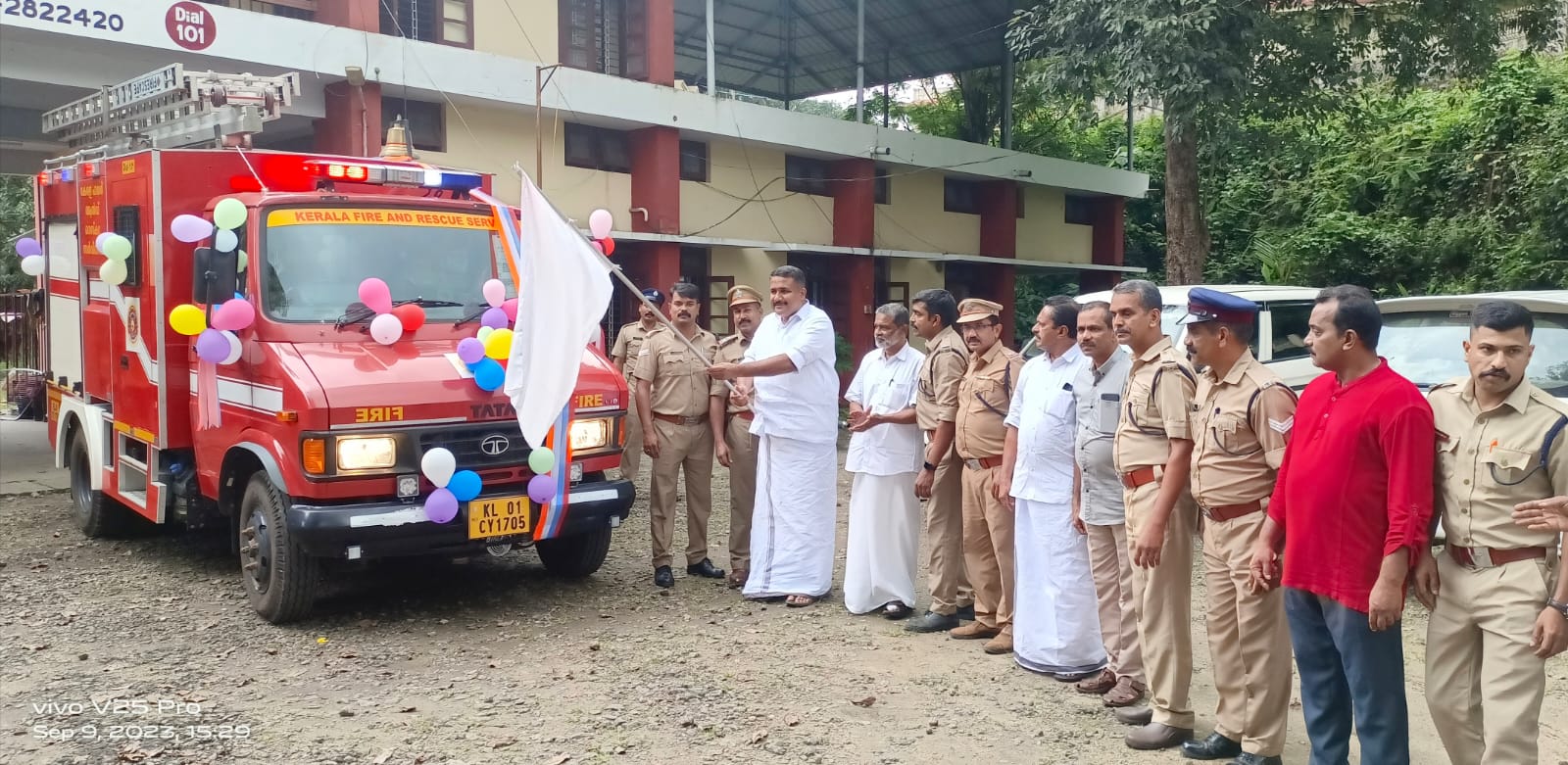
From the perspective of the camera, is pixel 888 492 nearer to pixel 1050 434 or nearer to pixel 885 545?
pixel 885 545

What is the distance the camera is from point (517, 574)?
286 inches

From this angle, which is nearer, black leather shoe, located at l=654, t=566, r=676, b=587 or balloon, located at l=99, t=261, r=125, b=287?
balloon, located at l=99, t=261, r=125, b=287

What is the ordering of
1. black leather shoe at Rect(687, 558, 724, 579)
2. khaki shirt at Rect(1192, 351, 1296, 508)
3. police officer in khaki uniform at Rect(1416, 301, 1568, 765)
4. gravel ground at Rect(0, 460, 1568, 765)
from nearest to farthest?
1. police officer in khaki uniform at Rect(1416, 301, 1568, 765)
2. khaki shirt at Rect(1192, 351, 1296, 508)
3. gravel ground at Rect(0, 460, 1568, 765)
4. black leather shoe at Rect(687, 558, 724, 579)

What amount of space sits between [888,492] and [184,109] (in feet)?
16.1

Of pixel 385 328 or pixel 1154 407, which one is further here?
pixel 385 328

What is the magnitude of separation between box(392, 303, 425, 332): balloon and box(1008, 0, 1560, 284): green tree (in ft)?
30.4

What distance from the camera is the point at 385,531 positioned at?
5.53m

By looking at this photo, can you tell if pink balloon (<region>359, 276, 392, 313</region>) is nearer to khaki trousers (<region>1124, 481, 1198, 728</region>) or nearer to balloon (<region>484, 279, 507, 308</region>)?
balloon (<region>484, 279, 507, 308</region>)

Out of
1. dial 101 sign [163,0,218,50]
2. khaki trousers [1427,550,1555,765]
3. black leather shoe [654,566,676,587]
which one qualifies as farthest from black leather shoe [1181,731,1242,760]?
dial 101 sign [163,0,218,50]

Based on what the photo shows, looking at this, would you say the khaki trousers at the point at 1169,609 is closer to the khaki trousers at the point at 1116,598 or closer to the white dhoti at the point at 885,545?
the khaki trousers at the point at 1116,598

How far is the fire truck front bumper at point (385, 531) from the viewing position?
5.46 meters

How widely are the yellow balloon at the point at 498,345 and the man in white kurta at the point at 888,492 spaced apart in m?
1.86

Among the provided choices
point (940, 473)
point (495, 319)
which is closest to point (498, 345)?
point (495, 319)

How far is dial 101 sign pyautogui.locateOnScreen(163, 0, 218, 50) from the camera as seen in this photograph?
11000 millimetres
